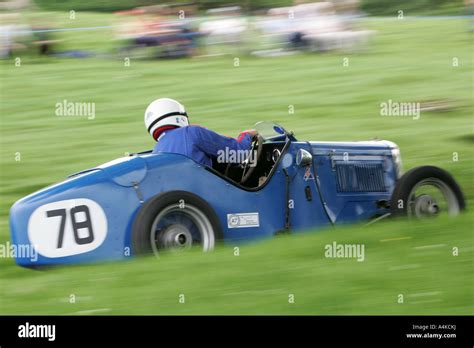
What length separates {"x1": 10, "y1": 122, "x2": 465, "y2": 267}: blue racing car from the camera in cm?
767

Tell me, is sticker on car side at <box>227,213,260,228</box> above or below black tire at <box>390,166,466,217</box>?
below

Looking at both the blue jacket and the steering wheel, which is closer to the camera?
the blue jacket

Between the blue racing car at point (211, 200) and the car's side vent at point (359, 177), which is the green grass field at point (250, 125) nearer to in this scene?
the blue racing car at point (211, 200)

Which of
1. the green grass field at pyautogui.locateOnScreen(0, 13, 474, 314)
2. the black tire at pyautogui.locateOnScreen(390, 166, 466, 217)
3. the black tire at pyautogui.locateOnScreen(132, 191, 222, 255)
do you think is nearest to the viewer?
the green grass field at pyautogui.locateOnScreen(0, 13, 474, 314)

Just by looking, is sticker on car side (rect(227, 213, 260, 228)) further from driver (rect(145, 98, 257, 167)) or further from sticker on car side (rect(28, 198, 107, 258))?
sticker on car side (rect(28, 198, 107, 258))

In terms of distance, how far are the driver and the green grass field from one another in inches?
42.1

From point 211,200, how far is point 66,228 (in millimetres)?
1260

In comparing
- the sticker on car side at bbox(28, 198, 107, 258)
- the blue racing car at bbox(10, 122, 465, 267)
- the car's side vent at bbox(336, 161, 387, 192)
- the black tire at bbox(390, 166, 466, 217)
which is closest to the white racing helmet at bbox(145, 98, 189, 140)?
the blue racing car at bbox(10, 122, 465, 267)

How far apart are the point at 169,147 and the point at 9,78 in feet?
36.7

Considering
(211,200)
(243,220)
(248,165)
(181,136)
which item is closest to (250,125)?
(248,165)

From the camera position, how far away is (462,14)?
74.0 feet

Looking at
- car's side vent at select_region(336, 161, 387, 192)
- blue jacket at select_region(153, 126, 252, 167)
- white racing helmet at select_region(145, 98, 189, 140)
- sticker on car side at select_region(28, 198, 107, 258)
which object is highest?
white racing helmet at select_region(145, 98, 189, 140)

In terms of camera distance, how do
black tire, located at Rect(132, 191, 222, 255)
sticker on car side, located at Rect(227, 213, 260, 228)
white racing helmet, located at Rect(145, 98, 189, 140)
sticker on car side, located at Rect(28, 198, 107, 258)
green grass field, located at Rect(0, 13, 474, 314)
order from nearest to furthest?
green grass field, located at Rect(0, 13, 474, 314)
black tire, located at Rect(132, 191, 222, 255)
sticker on car side, located at Rect(28, 198, 107, 258)
sticker on car side, located at Rect(227, 213, 260, 228)
white racing helmet, located at Rect(145, 98, 189, 140)

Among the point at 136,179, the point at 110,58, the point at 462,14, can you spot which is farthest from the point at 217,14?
the point at 136,179
